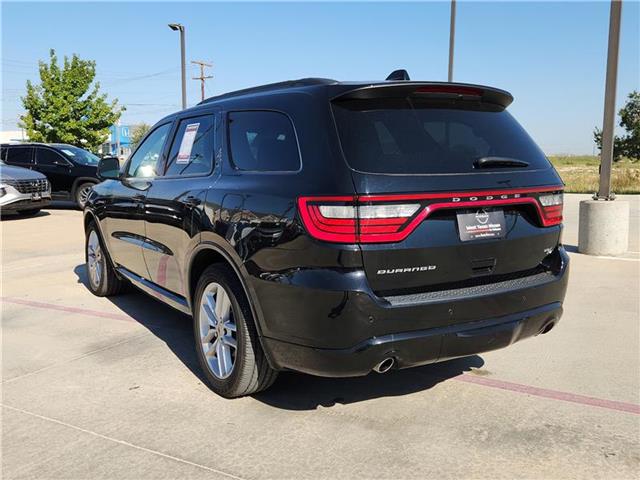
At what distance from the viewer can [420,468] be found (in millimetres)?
2781

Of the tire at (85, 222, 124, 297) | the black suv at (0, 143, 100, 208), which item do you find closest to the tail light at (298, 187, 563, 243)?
the tire at (85, 222, 124, 297)

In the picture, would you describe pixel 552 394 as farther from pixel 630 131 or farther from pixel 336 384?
pixel 630 131

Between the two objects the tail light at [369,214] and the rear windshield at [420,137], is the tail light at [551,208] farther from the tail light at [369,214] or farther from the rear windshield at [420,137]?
the tail light at [369,214]

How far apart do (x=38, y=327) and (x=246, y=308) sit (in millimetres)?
2853

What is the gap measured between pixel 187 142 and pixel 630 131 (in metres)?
36.1

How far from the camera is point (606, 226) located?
8.11 meters

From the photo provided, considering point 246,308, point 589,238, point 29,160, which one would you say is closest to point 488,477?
point 246,308

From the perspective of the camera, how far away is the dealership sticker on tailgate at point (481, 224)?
2.96 m

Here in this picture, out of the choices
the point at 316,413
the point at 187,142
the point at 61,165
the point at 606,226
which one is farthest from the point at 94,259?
the point at 61,165

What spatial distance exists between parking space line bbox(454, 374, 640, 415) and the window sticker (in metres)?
2.46

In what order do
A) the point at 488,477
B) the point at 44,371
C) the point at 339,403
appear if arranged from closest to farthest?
the point at 488,477 < the point at 339,403 < the point at 44,371

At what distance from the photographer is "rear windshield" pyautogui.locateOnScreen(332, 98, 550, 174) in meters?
2.89

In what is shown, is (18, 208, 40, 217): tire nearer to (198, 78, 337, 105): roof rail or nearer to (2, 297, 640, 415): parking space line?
(198, 78, 337, 105): roof rail

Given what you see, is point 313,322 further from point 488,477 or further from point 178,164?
point 178,164
